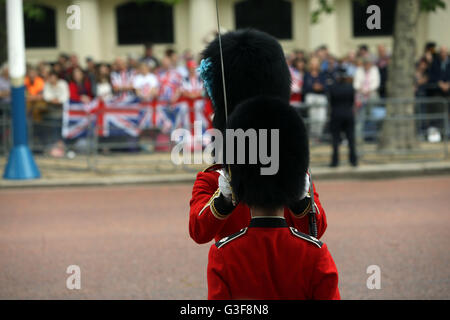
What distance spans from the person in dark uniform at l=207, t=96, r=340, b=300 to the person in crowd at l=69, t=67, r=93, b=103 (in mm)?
11935

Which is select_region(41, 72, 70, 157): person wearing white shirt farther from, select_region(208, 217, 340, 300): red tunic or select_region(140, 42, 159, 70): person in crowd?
select_region(208, 217, 340, 300): red tunic

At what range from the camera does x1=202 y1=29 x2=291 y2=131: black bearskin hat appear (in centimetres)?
304

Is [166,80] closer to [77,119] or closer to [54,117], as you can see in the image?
[77,119]

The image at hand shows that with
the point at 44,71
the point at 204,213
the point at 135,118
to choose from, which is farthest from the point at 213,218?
the point at 44,71

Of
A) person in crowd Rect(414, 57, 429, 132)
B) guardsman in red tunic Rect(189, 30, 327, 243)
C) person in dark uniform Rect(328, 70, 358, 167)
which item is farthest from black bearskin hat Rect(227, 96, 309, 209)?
person in crowd Rect(414, 57, 429, 132)

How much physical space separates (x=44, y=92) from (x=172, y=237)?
7.90 metres

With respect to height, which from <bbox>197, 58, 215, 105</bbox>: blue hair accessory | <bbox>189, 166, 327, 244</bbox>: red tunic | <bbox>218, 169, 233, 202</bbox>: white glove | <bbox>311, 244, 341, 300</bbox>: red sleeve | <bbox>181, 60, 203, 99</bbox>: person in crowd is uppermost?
<bbox>181, 60, 203, 99</bbox>: person in crowd

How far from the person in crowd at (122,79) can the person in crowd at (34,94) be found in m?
1.41

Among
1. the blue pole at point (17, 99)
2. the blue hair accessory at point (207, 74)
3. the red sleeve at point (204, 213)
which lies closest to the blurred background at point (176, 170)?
the blue pole at point (17, 99)

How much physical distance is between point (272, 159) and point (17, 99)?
32.1 ft

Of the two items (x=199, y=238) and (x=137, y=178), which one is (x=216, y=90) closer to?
(x=199, y=238)

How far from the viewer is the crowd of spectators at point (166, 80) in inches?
556

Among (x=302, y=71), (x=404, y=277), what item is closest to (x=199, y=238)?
(x=404, y=277)
